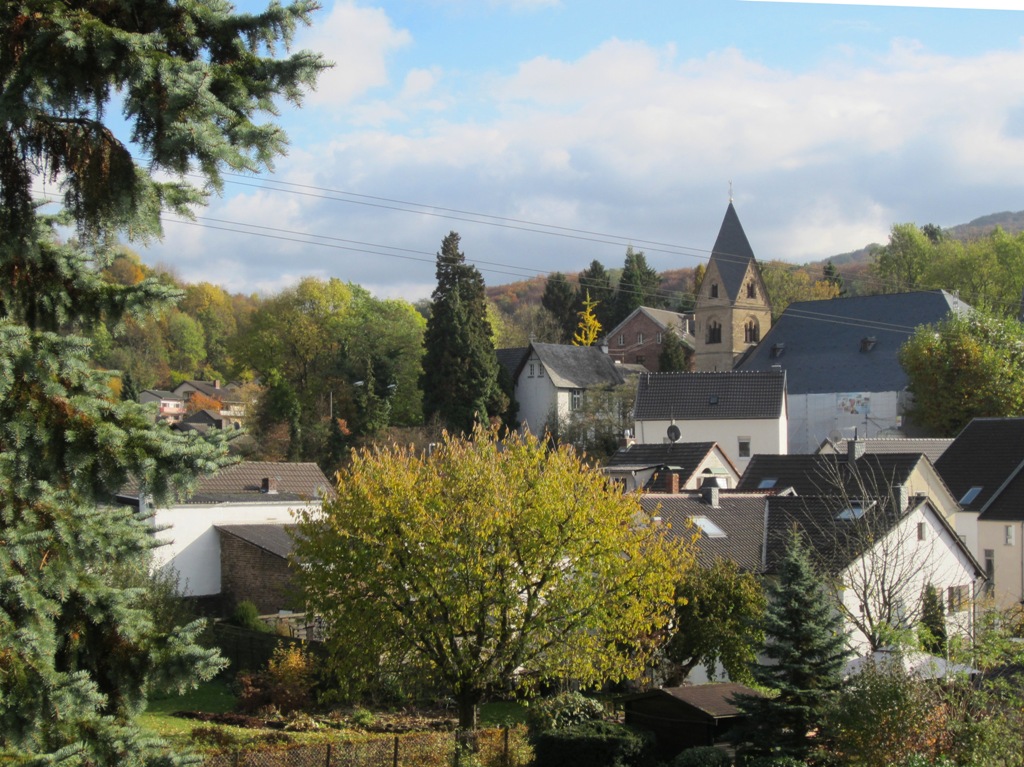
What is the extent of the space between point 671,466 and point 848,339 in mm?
31047

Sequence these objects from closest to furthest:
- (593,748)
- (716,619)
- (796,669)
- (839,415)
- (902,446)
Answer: (796,669), (593,748), (716,619), (902,446), (839,415)

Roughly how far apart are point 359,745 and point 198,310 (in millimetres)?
82062

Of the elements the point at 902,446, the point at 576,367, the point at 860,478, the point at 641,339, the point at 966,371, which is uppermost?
the point at 641,339

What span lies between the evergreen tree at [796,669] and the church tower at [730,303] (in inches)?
2147

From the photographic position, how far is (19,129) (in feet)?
22.3

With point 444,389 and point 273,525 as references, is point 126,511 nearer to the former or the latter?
point 273,525

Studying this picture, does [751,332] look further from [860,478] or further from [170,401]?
[170,401]

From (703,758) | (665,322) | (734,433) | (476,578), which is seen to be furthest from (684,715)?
(665,322)

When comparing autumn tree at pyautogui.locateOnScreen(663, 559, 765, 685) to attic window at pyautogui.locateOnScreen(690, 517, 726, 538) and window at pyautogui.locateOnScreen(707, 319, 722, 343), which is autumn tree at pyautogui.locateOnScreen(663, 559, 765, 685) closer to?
attic window at pyautogui.locateOnScreen(690, 517, 726, 538)

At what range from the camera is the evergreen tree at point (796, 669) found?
14977 millimetres

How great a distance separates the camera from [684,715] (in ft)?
56.4

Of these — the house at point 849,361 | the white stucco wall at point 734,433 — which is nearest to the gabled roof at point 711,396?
the white stucco wall at point 734,433

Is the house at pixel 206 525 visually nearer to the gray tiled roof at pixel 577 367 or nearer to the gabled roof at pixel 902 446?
the gabled roof at pixel 902 446

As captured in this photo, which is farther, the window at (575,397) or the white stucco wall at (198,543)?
the window at (575,397)
